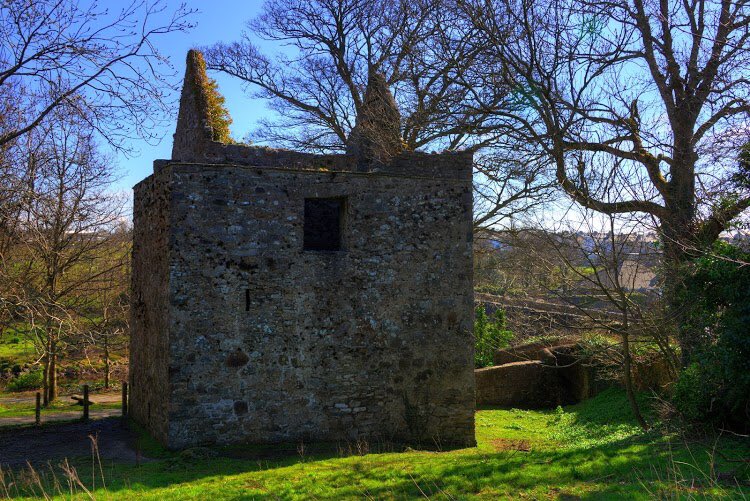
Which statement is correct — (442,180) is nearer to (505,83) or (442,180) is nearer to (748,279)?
(505,83)

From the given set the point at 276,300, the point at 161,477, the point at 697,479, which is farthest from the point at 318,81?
the point at 697,479

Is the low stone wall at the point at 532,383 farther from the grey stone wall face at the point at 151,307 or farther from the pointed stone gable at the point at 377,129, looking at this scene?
the grey stone wall face at the point at 151,307

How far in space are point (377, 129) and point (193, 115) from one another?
3824 millimetres

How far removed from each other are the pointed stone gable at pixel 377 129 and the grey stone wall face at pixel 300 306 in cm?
37

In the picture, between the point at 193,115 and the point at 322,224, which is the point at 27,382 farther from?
the point at 322,224

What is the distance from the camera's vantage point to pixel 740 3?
1032 centimetres

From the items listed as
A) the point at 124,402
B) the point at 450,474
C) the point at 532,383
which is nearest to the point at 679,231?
the point at 450,474

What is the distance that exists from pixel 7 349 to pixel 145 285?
1711 centimetres

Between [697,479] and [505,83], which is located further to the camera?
[505,83]

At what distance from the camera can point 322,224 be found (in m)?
13.5

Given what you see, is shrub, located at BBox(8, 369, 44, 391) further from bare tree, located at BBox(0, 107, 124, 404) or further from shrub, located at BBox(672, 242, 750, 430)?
shrub, located at BBox(672, 242, 750, 430)

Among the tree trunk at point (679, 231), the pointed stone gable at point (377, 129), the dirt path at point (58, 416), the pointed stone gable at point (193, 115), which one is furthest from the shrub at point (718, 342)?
the dirt path at point (58, 416)

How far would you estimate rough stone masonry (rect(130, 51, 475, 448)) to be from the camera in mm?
11250

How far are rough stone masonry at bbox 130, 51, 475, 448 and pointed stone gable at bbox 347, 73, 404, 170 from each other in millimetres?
63
